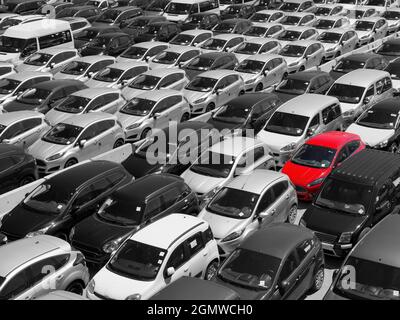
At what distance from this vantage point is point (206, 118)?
68.0ft

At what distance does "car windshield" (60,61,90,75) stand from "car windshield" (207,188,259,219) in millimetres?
12249

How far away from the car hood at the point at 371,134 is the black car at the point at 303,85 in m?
3.82

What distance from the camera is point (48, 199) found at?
1429cm

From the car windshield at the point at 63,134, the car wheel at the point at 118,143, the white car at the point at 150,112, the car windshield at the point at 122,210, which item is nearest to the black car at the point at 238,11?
the white car at the point at 150,112

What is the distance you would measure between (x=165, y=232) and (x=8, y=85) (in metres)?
13.1

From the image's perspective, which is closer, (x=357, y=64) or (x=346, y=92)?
(x=346, y=92)

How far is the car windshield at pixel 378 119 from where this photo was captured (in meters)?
17.8

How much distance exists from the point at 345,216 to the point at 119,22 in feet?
76.7

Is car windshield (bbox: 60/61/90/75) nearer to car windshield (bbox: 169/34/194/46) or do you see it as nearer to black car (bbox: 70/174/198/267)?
car windshield (bbox: 169/34/194/46)

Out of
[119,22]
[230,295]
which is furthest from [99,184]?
[119,22]

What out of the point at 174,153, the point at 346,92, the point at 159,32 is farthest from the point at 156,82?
the point at 159,32

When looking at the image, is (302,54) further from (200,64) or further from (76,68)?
(76,68)

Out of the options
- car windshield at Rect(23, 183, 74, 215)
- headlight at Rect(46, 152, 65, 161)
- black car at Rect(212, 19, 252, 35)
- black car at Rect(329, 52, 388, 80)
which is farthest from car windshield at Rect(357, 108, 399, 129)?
black car at Rect(212, 19, 252, 35)
